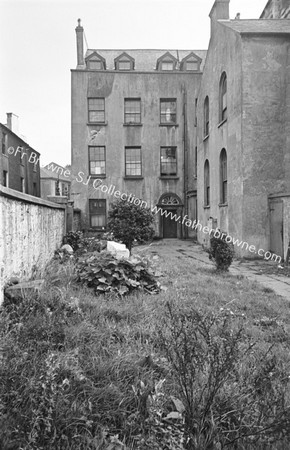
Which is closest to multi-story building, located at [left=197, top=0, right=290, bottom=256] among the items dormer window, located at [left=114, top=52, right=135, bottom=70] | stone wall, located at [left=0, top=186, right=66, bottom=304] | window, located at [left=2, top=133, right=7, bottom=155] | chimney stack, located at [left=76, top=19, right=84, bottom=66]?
A: stone wall, located at [left=0, top=186, right=66, bottom=304]

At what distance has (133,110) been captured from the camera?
21547mm

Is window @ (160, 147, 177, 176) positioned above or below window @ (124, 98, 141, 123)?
below

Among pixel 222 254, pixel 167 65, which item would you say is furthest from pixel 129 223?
pixel 167 65

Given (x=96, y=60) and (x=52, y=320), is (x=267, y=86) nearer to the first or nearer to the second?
(x=52, y=320)

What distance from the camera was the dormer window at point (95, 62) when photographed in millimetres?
22125

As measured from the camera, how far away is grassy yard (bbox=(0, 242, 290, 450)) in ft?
6.50

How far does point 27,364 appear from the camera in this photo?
2482 millimetres

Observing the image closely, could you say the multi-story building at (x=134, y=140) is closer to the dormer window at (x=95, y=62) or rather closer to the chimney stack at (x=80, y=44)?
the dormer window at (x=95, y=62)

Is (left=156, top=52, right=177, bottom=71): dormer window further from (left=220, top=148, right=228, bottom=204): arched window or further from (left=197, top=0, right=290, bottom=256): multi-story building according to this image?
(left=220, top=148, right=228, bottom=204): arched window

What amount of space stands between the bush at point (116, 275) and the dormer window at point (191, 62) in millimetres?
21708

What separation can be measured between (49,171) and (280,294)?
4170 centimetres

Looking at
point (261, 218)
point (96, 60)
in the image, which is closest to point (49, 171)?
point (96, 60)

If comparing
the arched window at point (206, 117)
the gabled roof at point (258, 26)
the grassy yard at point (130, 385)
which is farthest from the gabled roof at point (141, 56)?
the grassy yard at point (130, 385)

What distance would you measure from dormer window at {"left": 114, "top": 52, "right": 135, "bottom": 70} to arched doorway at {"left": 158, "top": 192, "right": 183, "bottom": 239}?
10347mm
